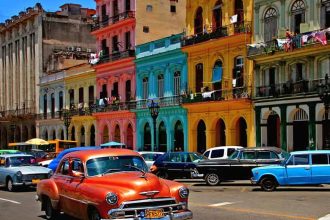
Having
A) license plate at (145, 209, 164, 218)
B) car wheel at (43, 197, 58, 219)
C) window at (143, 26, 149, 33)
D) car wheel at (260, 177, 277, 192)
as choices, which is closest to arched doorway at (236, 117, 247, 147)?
window at (143, 26, 149, 33)

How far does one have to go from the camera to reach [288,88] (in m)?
33.3

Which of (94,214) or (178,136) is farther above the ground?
(178,136)

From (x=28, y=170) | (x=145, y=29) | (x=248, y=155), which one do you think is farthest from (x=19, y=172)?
(x=145, y=29)

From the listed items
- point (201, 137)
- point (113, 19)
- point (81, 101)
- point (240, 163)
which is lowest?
point (240, 163)

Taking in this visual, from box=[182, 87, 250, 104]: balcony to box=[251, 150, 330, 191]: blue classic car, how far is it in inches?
585

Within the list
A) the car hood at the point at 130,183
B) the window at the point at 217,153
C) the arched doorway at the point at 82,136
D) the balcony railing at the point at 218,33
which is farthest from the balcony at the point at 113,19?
the car hood at the point at 130,183

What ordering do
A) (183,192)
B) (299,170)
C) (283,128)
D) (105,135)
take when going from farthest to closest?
(105,135) < (283,128) < (299,170) < (183,192)

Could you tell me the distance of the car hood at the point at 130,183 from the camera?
11.0 meters

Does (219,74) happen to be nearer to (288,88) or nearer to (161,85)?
(288,88)

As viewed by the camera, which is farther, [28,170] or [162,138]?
[162,138]

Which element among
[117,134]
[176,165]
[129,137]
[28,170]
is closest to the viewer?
[28,170]

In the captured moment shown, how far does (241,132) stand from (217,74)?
3.99m

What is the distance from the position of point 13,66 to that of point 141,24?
25.6 m

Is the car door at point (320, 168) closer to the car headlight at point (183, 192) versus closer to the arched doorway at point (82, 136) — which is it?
the car headlight at point (183, 192)
